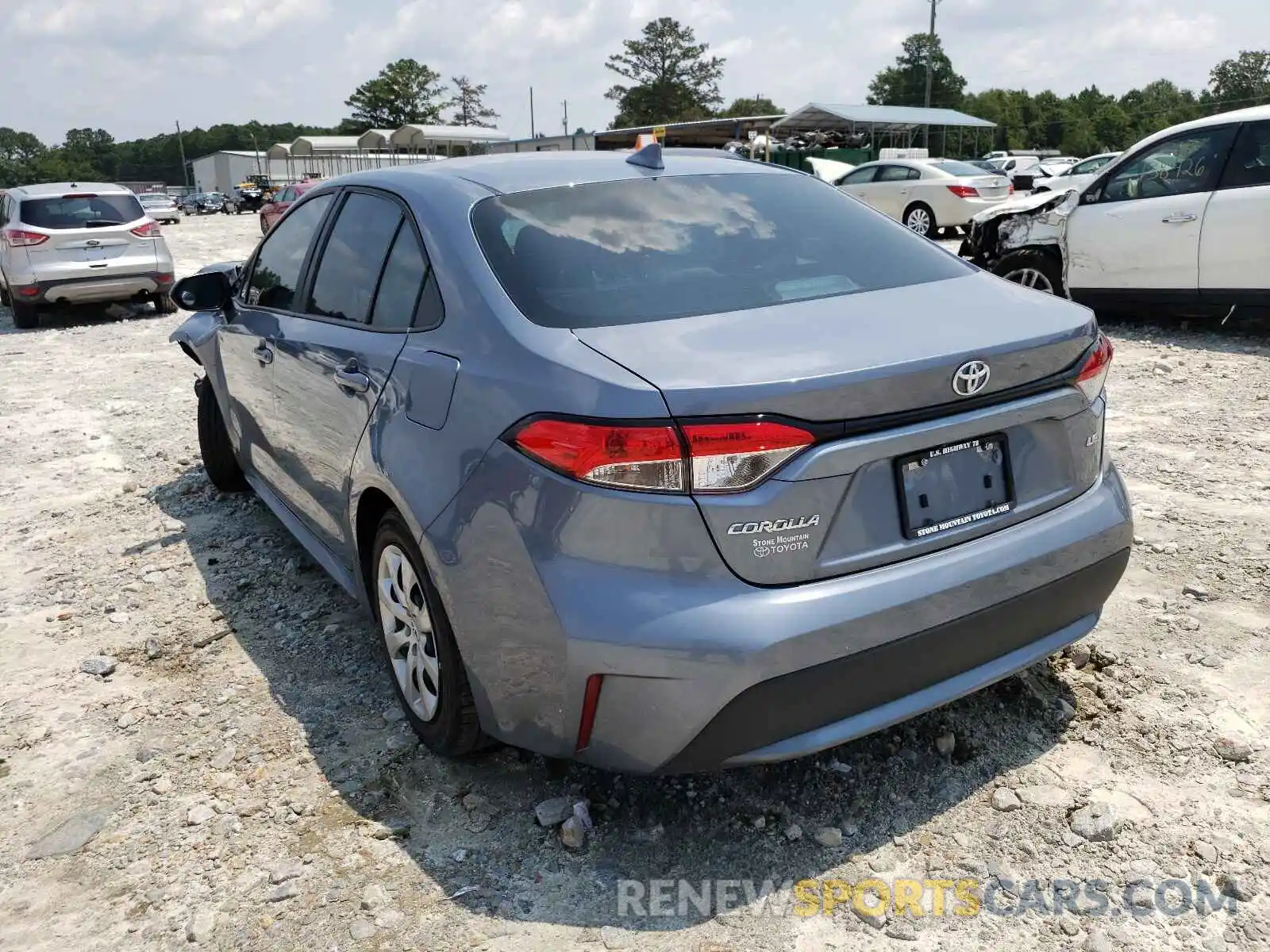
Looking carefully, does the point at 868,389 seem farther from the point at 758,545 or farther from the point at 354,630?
the point at 354,630

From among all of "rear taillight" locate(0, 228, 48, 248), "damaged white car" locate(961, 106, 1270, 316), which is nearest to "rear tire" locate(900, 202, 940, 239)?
"damaged white car" locate(961, 106, 1270, 316)

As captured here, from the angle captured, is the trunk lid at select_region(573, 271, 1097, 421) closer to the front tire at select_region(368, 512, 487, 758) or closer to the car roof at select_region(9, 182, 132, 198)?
the front tire at select_region(368, 512, 487, 758)

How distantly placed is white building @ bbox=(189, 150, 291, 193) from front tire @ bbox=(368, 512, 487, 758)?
66131 mm

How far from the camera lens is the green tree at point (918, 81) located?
90688 millimetres

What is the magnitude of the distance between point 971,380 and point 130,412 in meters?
7.03

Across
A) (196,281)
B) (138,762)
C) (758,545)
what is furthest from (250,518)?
(758,545)

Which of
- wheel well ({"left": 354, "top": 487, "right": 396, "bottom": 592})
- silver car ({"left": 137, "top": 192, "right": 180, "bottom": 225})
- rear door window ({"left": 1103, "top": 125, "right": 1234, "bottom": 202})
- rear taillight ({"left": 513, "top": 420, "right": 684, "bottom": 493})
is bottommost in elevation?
wheel well ({"left": 354, "top": 487, "right": 396, "bottom": 592})

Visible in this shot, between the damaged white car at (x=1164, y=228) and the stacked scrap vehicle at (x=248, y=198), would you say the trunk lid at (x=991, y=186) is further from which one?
the stacked scrap vehicle at (x=248, y=198)

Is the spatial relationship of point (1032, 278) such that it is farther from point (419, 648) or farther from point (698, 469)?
point (698, 469)

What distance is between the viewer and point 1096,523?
2.62 metres

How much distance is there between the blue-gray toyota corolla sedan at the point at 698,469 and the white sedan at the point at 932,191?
636 inches

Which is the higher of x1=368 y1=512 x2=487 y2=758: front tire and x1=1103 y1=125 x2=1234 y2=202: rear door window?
x1=1103 y1=125 x2=1234 y2=202: rear door window

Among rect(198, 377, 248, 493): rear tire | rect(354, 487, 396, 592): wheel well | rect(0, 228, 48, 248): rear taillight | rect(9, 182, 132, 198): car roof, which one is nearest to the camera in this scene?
rect(354, 487, 396, 592): wheel well

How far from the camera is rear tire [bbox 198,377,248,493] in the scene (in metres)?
5.32
